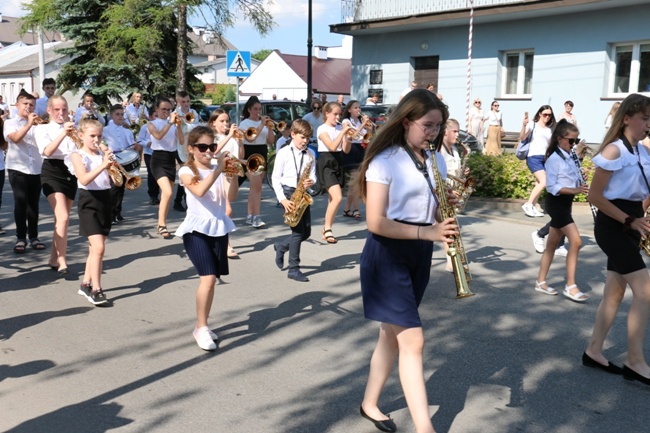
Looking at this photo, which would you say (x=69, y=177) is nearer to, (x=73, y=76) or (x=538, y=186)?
(x=538, y=186)

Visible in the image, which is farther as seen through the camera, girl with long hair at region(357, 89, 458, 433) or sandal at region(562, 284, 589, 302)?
sandal at region(562, 284, 589, 302)

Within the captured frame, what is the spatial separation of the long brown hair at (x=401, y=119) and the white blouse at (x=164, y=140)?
6.97 metres

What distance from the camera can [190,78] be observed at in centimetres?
2806

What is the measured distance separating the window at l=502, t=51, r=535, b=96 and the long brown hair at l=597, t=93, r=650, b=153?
18.2 m

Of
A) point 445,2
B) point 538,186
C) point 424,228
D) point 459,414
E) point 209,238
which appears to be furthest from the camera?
point 445,2

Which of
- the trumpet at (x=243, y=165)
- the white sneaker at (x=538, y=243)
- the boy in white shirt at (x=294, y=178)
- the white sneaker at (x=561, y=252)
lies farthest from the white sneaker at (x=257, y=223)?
the white sneaker at (x=561, y=252)

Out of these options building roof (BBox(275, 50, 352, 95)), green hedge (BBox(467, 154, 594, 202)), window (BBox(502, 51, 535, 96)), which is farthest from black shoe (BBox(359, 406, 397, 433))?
building roof (BBox(275, 50, 352, 95))

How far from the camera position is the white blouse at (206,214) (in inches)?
222

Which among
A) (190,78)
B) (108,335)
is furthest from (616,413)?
(190,78)

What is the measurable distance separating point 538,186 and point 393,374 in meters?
7.39

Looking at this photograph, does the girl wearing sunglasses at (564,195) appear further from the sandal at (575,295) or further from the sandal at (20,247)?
the sandal at (20,247)

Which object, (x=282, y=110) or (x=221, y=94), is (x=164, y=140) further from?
(x=221, y=94)

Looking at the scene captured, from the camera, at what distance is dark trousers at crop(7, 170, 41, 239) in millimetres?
8609

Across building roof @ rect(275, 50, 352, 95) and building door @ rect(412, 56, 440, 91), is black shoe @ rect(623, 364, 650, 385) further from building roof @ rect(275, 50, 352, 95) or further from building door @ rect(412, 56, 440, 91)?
building roof @ rect(275, 50, 352, 95)
